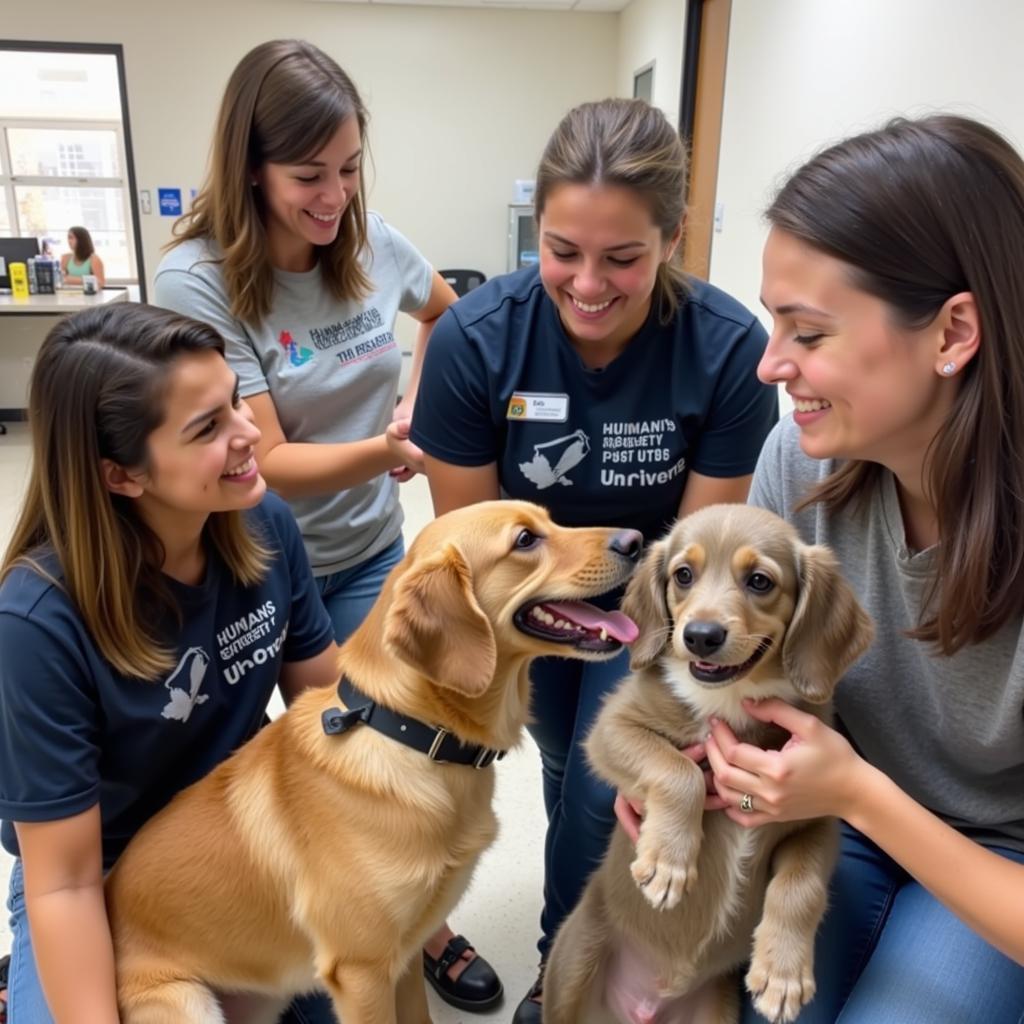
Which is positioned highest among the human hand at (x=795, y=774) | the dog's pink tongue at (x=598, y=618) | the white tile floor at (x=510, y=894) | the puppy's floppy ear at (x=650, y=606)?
the puppy's floppy ear at (x=650, y=606)

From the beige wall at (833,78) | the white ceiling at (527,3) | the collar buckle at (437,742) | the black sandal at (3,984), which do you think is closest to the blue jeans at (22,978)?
the black sandal at (3,984)

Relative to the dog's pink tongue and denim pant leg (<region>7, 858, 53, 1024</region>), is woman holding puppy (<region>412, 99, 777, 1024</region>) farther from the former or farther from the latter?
denim pant leg (<region>7, 858, 53, 1024</region>)

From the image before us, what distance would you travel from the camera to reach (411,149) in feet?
26.5

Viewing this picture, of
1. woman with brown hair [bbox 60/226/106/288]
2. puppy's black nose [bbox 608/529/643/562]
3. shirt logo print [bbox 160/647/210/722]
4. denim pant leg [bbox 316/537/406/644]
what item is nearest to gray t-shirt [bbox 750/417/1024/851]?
puppy's black nose [bbox 608/529/643/562]

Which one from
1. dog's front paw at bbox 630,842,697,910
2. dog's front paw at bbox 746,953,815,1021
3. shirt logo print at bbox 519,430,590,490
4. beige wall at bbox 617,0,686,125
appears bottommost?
dog's front paw at bbox 746,953,815,1021

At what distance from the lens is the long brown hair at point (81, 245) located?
290 inches

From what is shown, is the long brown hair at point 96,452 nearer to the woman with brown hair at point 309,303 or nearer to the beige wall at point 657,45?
the woman with brown hair at point 309,303

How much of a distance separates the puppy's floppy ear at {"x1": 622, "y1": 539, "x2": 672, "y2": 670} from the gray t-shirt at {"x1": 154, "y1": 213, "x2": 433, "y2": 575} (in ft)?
3.21

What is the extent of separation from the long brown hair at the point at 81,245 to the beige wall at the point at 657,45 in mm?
4744

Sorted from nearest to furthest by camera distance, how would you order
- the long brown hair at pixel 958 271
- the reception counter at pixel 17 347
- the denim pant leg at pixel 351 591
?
1. the long brown hair at pixel 958 271
2. the denim pant leg at pixel 351 591
3. the reception counter at pixel 17 347

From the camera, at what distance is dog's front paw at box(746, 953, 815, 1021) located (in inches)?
46.0

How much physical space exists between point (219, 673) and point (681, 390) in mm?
991

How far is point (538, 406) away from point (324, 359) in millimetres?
635

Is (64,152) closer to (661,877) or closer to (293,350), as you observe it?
(293,350)
